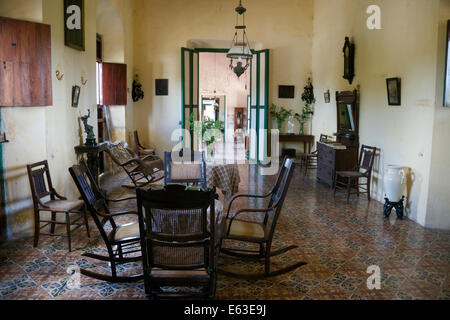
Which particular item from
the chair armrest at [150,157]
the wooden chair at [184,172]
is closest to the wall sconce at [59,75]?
the wooden chair at [184,172]

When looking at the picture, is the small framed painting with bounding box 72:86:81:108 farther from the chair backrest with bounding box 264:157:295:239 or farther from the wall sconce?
the chair backrest with bounding box 264:157:295:239

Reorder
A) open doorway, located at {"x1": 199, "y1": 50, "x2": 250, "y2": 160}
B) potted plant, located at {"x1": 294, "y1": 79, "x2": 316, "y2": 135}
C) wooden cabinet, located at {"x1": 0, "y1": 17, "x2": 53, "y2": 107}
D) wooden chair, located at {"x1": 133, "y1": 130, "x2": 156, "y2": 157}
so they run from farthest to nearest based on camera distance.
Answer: open doorway, located at {"x1": 199, "y1": 50, "x2": 250, "y2": 160}, potted plant, located at {"x1": 294, "y1": 79, "x2": 316, "y2": 135}, wooden chair, located at {"x1": 133, "y1": 130, "x2": 156, "y2": 157}, wooden cabinet, located at {"x1": 0, "y1": 17, "x2": 53, "y2": 107}

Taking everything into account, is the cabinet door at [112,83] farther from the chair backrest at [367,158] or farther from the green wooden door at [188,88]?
the chair backrest at [367,158]

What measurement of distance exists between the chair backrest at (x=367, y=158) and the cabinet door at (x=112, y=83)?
540 centimetres

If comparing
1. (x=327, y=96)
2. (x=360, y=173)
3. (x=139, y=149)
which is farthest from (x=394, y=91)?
(x=139, y=149)

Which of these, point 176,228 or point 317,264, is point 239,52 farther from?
point 176,228

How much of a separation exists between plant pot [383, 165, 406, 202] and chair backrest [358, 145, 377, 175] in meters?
0.91

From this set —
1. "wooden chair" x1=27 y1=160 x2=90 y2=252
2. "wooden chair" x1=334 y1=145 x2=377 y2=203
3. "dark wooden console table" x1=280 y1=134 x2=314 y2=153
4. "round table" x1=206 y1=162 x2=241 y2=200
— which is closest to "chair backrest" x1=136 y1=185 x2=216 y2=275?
"wooden chair" x1=27 y1=160 x2=90 y2=252

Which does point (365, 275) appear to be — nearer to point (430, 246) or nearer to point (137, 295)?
point (430, 246)

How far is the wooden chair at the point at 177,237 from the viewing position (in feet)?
8.91

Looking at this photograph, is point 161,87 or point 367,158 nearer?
point 367,158

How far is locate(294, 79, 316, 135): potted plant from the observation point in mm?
11188

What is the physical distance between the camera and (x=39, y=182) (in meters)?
4.72

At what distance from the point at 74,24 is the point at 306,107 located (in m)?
7.11
